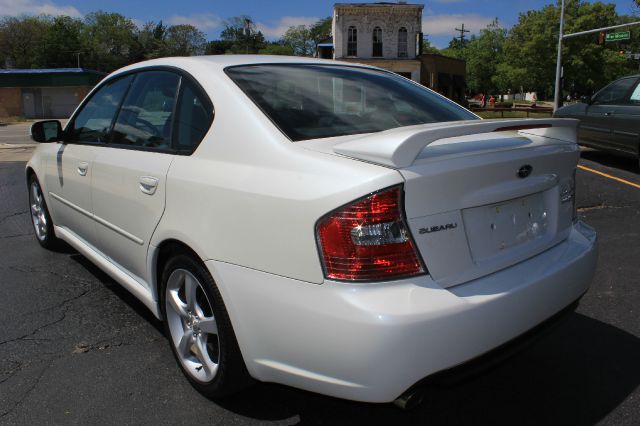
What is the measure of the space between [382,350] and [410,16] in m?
44.8

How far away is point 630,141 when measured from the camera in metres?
8.31

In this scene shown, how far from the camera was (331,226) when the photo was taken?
6.18ft

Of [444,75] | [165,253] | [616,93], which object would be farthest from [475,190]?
[444,75]

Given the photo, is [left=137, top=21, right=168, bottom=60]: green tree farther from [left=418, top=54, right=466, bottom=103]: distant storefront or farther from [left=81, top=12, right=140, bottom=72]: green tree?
[left=418, top=54, right=466, bottom=103]: distant storefront

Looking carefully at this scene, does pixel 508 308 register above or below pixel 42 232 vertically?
above

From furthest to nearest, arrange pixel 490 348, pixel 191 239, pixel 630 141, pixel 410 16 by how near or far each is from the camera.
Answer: pixel 410 16 → pixel 630 141 → pixel 191 239 → pixel 490 348

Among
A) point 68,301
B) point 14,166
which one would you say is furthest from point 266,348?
point 14,166

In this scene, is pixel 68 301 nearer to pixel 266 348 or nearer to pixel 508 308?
pixel 266 348

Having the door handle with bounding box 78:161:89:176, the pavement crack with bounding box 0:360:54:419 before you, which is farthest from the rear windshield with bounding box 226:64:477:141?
the pavement crack with bounding box 0:360:54:419

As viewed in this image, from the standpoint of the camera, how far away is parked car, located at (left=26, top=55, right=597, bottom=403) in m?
1.87

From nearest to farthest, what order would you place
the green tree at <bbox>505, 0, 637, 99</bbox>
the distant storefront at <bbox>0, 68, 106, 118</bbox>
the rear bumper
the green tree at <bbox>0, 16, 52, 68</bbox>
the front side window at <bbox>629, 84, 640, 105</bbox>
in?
the rear bumper < the front side window at <bbox>629, 84, 640, 105</bbox> < the distant storefront at <bbox>0, 68, 106, 118</bbox> < the green tree at <bbox>505, 0, 637, 99</bbox> < the green tree at <bbox>0, 16, 52, 68</bbox>

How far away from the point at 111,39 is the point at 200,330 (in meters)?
104

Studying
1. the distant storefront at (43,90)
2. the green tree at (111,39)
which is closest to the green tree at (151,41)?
the green tree at (111,39)

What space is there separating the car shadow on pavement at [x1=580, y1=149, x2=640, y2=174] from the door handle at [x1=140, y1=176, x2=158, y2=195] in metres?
8.30
